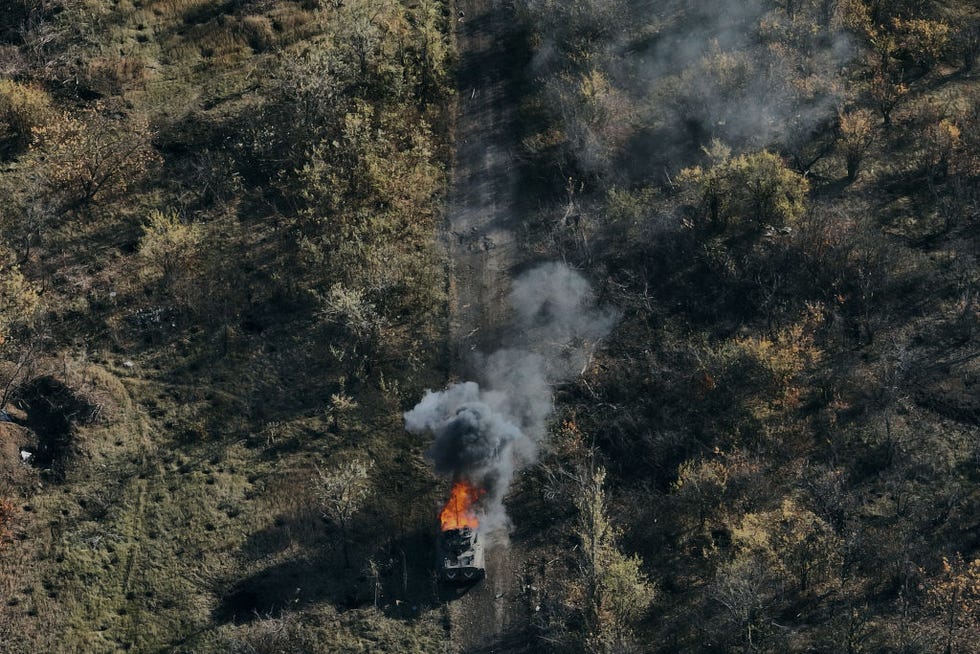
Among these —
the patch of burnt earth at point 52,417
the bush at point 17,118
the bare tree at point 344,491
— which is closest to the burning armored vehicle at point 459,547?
the bare tree at point 344,491

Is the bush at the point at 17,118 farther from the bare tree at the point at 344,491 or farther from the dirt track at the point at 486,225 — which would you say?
the bare tree at the point at 344,491

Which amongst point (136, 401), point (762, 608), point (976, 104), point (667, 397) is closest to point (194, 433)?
point (136, 401)

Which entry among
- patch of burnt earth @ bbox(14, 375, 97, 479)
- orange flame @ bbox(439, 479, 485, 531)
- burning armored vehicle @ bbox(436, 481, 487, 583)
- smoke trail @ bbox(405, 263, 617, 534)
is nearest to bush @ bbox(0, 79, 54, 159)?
patch of burnt earth @ bbox(14, 375, 97, 479)

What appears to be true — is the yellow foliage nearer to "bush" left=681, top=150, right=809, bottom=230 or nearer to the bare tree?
the bare tree

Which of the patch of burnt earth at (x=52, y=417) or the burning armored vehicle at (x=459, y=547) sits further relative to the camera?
the patch of burnt earth at (x=52, y=417)

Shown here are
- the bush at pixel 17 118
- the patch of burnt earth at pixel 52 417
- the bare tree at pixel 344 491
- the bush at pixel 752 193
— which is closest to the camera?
the bare tree at pixel 344 491

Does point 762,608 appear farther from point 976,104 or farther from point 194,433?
point 976,104
